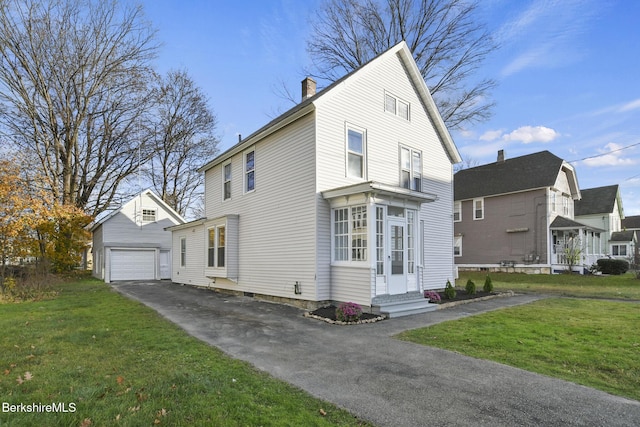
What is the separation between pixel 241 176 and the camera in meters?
14.4

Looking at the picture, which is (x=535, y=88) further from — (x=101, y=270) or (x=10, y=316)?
(x=101, y=270)

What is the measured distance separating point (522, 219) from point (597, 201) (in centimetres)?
1545

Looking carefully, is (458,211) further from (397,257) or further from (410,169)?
(397,257)

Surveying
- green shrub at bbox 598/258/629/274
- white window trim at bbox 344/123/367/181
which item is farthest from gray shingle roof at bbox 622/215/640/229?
white window trim at bbox 344/123/367/181

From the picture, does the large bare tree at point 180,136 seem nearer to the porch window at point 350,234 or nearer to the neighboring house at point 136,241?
the neighboring house at point 136,241

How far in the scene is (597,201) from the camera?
1331 inches

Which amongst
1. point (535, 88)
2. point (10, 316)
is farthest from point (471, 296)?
point (10, 316)

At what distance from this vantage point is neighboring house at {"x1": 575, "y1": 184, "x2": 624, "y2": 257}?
1291 inches

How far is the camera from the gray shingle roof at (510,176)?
77.7ft

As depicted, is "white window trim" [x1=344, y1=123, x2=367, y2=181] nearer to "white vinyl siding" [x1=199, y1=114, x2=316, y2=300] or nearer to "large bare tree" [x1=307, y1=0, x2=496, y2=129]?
"white vinyl siding" [x1=199, y1=114, x2=316, y2=300]

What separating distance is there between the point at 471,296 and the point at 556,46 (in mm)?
9786

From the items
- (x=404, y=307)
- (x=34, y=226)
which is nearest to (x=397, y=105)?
(x=404, y=307)

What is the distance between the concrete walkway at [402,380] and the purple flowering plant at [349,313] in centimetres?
43

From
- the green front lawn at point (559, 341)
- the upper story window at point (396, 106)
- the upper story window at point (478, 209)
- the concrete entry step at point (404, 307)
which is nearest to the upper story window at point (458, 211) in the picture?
the upper story window at point (478, 209)
